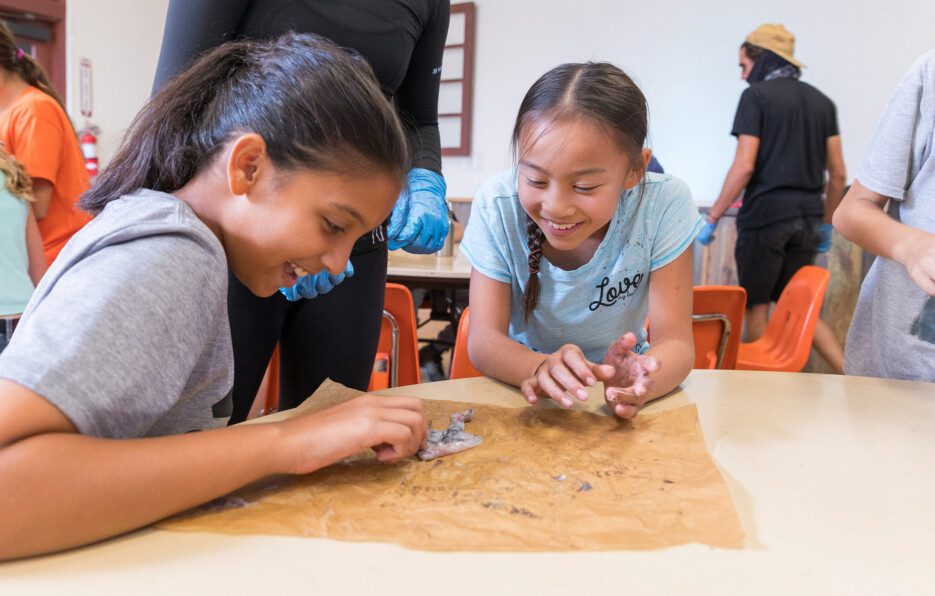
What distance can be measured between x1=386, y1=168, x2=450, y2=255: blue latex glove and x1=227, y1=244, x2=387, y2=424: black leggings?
2.0 inches

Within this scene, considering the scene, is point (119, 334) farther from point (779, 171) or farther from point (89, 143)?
point (89, 143)

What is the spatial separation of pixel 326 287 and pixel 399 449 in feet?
A: 1.29

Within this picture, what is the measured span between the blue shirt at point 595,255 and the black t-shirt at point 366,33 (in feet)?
0.66

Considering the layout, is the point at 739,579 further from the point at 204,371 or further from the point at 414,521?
the point at 204,371

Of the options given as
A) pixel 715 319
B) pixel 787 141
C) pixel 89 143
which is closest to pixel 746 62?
pixel 787 141

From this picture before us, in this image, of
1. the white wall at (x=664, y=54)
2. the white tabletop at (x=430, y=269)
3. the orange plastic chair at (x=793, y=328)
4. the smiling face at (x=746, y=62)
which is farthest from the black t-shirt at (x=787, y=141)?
the white tabletop at (x=430, y=269)

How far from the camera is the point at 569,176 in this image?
0.98 meters

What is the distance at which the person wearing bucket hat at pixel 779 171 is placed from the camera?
8.86 ft

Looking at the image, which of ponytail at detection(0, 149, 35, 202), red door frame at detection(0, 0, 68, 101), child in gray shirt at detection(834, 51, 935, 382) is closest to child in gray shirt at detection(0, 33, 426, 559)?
child in gray shirt at detection(834, 51, 935, 382)

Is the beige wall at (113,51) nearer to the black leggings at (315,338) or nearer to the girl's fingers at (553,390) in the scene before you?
the black leggings at (315,338)

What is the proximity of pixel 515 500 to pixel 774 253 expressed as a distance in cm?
255

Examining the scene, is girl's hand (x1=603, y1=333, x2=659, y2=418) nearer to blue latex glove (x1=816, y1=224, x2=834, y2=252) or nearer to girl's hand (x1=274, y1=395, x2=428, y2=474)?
girl's hand (x1=274, y1=395, x2=428, y2=474)

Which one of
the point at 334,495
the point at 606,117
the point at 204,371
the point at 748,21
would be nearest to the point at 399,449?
the point at 334,495

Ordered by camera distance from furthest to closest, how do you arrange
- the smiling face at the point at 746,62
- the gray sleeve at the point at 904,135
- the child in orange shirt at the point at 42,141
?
the smiling face at the point at 746,62 < the child in orange shirt at the point at 42,141 < the gray sleeve at the point at 904,135
